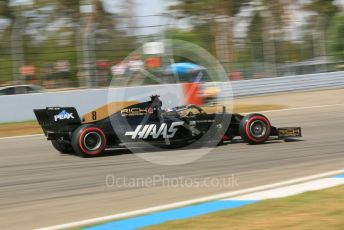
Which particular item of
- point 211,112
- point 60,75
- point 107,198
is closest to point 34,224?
point 107,198

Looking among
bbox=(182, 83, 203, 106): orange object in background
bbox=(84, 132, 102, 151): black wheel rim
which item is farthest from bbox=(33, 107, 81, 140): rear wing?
bbox=(182, 83, 203, 106): orange object in background

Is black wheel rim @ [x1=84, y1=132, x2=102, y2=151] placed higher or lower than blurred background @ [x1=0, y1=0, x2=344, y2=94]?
lower

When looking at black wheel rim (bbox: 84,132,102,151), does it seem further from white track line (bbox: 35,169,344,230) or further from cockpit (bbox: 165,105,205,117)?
white track line (bbox: 35,169,344,230)

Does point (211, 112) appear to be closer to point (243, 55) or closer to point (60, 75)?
point (60, 75)

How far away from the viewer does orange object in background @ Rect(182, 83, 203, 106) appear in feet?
57.1

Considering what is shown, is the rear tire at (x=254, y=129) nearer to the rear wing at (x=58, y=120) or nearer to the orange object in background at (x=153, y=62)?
the rear wing at (x=58, y=120)

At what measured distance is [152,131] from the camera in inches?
348

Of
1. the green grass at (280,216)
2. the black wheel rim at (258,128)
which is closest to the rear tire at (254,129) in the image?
the black wheel rim at (258,128)

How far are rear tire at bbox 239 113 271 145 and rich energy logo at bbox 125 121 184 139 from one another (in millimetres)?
1158

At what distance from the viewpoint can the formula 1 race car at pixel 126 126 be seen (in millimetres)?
8812

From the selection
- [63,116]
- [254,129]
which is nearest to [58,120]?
[63,116]

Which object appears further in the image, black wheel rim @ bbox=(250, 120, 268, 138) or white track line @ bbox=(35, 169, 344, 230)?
black wheel rim @ bbox=(250, 120, 268, 138)

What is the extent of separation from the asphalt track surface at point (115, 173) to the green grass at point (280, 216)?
103 cm

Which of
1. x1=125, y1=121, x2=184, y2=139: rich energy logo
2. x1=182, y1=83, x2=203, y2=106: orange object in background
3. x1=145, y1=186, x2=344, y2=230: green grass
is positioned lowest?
x1=145, y1=186, x2=344, y2=230: green grass
